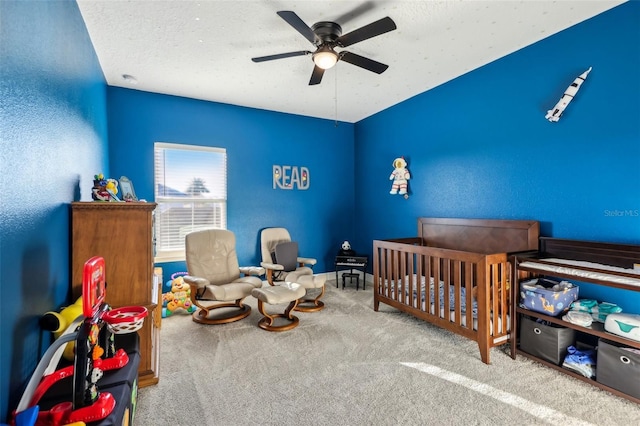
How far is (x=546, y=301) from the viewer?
2275 millimetres

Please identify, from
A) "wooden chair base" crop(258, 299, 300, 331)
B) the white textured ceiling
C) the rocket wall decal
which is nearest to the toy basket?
"wooden chair base" crop(258, 299, 300, 331)

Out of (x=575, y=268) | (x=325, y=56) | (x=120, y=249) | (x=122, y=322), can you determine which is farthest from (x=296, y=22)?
(x=575, y=268)

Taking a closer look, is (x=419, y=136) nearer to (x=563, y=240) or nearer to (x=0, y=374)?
(x=563, y=240)

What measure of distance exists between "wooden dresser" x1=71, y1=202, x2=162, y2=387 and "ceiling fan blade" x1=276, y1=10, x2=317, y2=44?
1.49 meters

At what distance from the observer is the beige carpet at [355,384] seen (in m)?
1.78

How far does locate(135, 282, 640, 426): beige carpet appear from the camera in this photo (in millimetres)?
1775

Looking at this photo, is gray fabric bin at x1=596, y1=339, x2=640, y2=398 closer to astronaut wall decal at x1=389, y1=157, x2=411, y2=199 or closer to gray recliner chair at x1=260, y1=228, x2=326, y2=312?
gray recliner chair at x1=260, y1=228, x2=326, y2=312

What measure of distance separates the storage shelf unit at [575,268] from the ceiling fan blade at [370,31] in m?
1.97

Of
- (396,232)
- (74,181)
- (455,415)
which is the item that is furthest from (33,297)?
(396,232)

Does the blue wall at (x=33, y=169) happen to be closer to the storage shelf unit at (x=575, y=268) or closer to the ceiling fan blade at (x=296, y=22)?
the ceiling fan blade at (x=296, y=22)

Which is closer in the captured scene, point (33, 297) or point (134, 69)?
point (33, 297)

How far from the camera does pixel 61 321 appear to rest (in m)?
1.41

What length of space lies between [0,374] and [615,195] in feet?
11.6

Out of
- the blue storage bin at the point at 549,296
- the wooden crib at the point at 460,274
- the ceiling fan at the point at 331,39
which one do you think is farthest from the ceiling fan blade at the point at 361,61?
the blue storage bin at the point at 549,296
